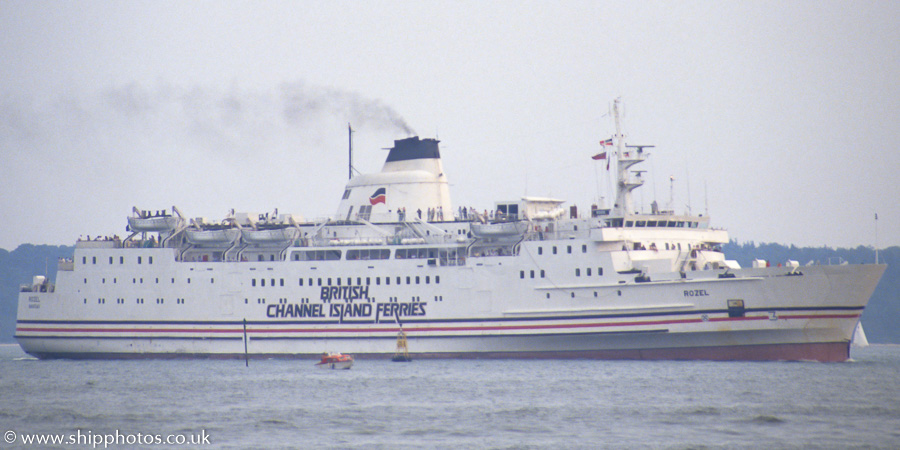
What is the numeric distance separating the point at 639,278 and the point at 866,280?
310 inches

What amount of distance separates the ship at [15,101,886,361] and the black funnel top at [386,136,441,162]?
2.8 inches

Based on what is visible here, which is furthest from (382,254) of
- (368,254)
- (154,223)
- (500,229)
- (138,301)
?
(138,301)

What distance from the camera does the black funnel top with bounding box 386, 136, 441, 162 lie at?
153 feet

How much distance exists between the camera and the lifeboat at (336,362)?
4053 cm

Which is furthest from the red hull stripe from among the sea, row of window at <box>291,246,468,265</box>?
row of window at <box>291,246,468,265</box>

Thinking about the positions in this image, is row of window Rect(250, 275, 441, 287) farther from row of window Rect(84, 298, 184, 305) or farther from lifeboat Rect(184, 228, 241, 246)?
row of window Rect(84, 298, 184, 305)

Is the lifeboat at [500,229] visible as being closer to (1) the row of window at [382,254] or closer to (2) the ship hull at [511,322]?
(1) the row of window at [382,254]

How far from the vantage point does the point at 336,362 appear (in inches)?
1596

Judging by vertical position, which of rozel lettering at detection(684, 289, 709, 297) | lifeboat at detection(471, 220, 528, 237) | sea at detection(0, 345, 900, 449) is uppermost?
lifeboat at detection(471, 220, 528, 237)

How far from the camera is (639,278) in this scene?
39469 mm

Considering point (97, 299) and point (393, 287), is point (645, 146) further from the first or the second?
point (97, 299)

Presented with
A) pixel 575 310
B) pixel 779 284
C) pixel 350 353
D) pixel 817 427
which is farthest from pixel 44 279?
pixel 817 427

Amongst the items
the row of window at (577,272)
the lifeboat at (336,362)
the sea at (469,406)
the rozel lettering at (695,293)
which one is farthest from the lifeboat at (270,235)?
the rozel lettering at (695,293)

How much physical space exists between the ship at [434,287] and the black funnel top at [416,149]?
0.07 m
